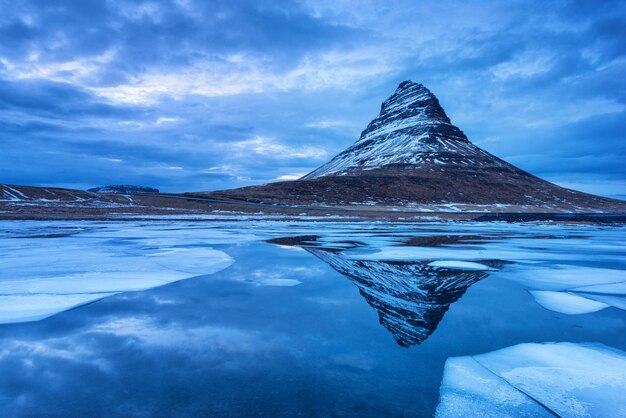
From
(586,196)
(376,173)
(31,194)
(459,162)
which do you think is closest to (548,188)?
(586,196)

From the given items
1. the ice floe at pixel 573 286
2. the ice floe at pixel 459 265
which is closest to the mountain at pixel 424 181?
the ice floe at pixel 459 265

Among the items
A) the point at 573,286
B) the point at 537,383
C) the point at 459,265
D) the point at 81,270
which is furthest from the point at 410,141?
the point at 537,383

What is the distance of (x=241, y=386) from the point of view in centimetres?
370

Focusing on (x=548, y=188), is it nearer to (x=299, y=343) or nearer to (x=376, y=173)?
(x=376, y=173)

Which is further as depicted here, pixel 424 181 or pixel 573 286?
pixel 424 181

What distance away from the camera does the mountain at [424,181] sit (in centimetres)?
8106

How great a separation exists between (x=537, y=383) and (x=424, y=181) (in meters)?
98.9

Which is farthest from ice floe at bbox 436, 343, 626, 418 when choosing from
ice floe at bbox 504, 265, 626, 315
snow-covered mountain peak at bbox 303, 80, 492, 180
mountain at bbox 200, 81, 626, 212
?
snow-covered mountain peak at bbox 303, 80, 492, 180

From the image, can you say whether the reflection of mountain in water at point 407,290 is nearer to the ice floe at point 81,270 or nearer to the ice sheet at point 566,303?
the ice sheet at point 566,303

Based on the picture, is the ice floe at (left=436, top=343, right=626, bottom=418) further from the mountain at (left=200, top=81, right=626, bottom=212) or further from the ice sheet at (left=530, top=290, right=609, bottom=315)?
the mountain at (left=200, top=81, right=626, bottom=212)

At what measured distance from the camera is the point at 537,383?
151 inches

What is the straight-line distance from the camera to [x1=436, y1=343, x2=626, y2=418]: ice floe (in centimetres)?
332

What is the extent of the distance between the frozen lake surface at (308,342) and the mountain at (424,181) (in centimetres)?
6008

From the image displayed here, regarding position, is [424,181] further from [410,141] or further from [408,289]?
[408,289]
